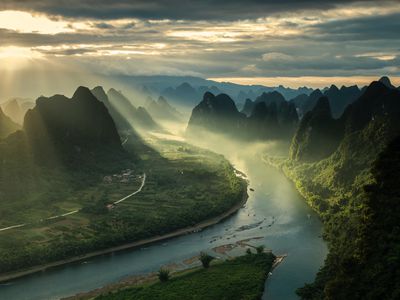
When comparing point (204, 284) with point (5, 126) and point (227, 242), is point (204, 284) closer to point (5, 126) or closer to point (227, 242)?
point (227, 242)

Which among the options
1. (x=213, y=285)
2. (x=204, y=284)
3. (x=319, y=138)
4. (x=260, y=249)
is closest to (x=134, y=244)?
(x=260, y=249)

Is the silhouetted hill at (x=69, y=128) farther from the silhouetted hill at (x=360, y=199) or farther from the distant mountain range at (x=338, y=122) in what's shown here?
the distant mountain range at (x=338, y=122)

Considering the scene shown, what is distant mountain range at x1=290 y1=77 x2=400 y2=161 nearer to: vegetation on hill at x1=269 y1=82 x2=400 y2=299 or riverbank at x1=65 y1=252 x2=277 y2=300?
vegetation on hill at x1=269 y1=82 x2=400 y2=299

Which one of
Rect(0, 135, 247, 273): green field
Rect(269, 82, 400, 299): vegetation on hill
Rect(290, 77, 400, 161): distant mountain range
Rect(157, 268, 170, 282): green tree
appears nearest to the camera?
Rect(269, 82, 400, 299): vegetation on hill

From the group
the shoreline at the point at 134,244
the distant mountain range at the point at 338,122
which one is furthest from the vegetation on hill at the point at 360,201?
the shoreline at the point at 134,244

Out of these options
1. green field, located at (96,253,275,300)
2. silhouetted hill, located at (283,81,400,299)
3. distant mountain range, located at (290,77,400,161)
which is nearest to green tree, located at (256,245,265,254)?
green field, located at (96,253,275,300)
